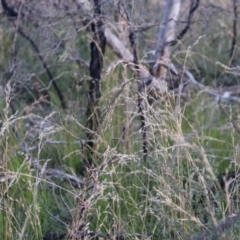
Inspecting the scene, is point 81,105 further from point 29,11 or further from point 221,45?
point 221,45

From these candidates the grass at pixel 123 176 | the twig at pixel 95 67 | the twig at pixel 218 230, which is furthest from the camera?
the twig at pixel 95 67

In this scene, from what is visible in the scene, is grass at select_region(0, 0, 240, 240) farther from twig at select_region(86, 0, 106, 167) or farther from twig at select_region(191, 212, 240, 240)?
twig at select_region(86, 0, 106, 167)

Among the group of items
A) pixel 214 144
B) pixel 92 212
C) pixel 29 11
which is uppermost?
pixel 29 11

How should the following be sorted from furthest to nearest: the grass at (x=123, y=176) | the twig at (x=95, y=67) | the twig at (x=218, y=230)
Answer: the twig at (x=95, y=67) → the grass at (x=123, y=176) → the twig at (x=218, y=230)

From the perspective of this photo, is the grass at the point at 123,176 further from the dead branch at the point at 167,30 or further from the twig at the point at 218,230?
the dead branch at the point at 167,30

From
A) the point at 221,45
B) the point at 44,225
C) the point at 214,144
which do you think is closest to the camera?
the point at 44,225

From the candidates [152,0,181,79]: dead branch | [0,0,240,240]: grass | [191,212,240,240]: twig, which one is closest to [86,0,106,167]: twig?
[0,0,240,240]: grass

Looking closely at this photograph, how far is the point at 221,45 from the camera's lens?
237 inches

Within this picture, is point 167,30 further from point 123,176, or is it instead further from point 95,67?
point 123,176

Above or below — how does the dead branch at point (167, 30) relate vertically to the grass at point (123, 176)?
above

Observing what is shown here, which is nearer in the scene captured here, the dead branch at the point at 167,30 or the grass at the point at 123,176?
the grass at the point at 123,176

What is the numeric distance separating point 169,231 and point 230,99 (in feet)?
7.19

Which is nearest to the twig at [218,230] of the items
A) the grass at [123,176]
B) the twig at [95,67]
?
the grass at [123,176]

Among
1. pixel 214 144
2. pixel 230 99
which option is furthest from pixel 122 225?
pixel 230 99
